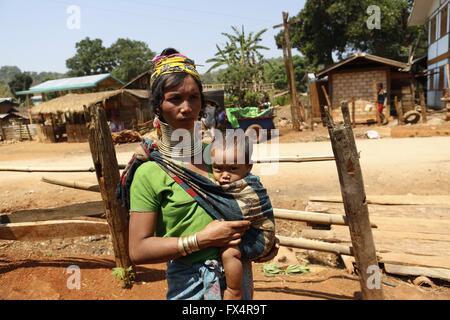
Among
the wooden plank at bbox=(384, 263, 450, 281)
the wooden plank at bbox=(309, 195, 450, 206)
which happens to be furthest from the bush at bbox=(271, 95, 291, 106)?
the wooden plank at bbox=(384, 263, 450, 281)

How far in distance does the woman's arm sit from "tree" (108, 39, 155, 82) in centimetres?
5444

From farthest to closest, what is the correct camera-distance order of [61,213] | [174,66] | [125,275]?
[61,213] < [125,275] < [174,66]

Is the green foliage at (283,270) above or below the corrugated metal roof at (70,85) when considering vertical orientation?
below

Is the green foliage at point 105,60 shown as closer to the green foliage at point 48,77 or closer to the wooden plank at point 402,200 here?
the green foliage at point 48,77

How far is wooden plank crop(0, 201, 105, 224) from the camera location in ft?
12.6

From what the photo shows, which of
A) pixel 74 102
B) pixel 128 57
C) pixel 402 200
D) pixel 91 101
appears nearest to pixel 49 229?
pixel 402 200

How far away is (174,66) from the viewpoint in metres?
1.59

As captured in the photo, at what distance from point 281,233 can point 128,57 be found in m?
59.8

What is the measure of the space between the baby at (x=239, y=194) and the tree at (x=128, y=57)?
5424 cm

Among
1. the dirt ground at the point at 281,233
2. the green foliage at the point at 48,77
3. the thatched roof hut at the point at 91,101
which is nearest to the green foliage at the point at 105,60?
the green foliage at the point at 48,77

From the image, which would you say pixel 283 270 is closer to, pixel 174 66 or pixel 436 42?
pixel 174 66

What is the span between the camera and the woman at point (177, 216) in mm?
1478

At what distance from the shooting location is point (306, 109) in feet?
64.9

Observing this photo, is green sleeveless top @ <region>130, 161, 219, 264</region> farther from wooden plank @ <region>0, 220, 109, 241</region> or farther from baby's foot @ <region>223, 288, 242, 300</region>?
wooden plank @ <region>0, 220, 109, 241</region>
